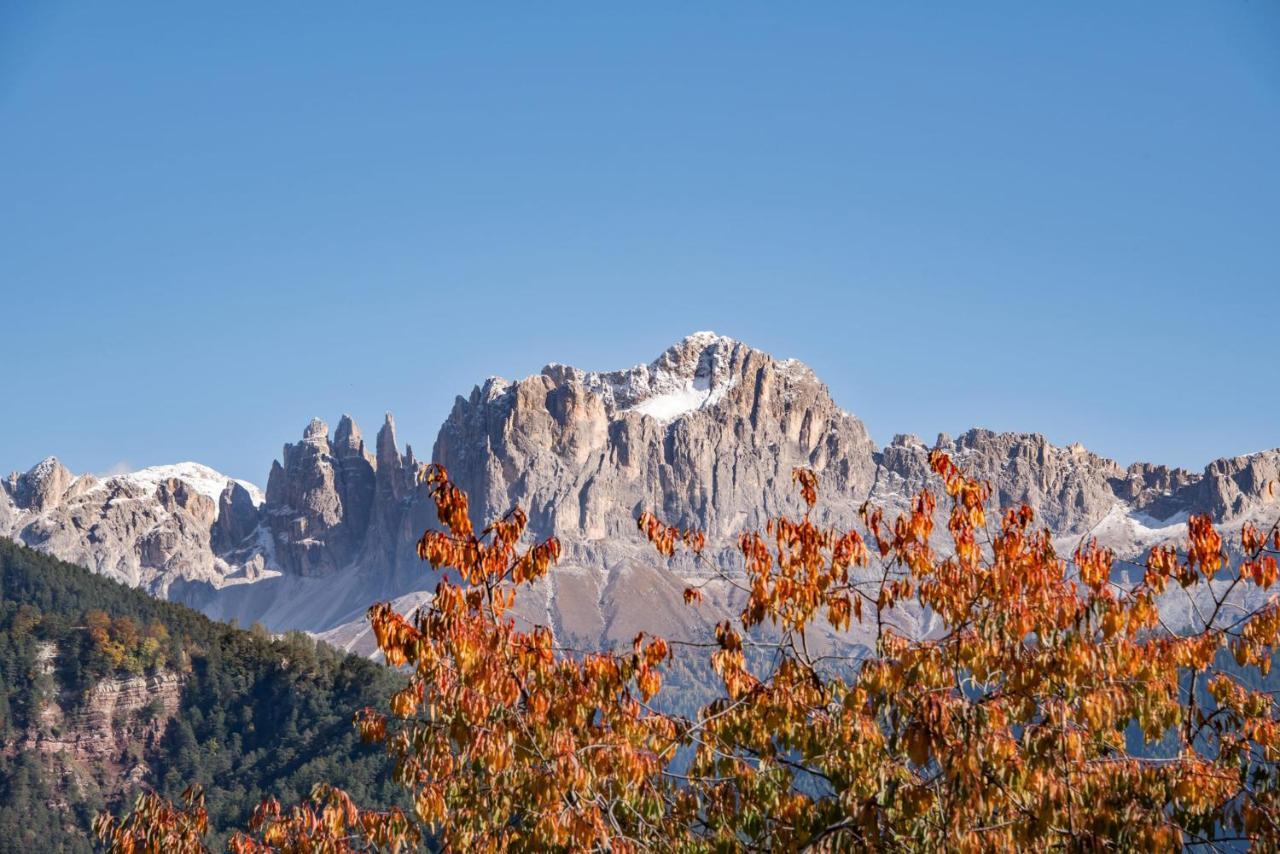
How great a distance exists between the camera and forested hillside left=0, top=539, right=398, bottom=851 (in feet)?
379

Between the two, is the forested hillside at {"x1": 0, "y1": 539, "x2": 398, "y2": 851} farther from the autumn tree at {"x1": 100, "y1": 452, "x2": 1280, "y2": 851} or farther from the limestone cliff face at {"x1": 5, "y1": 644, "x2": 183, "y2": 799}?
the autumn tree at {"x1": 100, "y1": 452, "x2": 1280, "y2": 851}

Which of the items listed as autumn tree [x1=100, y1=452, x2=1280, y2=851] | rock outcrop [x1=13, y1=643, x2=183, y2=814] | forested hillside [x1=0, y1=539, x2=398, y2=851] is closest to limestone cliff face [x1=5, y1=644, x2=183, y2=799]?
rock outcrop [x1=13, y1=643, x2=183, y2=814]

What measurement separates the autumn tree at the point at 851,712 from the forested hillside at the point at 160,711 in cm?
9515

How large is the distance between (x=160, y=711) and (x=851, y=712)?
133233 millimetres

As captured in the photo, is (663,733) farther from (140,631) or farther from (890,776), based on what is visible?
(140,631)

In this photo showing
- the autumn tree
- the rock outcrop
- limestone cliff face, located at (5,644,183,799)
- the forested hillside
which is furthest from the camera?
limestone cliff face, located at (5,644,183,799)

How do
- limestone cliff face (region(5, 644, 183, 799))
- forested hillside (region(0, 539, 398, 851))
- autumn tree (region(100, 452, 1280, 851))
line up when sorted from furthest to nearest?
limestone cliff face (region(5, 644, 183, 799))
forested hillside (region(0, 539, 398, 851))
autumn tree (region(100, 452, 1280, 851))

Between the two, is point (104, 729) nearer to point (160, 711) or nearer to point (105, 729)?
point (105, 729)

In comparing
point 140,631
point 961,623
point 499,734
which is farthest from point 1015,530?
point 140,631

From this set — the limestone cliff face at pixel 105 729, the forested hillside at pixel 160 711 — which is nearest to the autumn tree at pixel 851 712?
the forested hillside at pixel 160 711

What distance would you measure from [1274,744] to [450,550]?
1023 cm

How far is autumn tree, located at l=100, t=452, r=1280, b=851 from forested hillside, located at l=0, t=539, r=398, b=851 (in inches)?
3746

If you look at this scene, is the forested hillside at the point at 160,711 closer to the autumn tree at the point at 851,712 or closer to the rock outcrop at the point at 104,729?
the rock outcrop at the point at 104,729

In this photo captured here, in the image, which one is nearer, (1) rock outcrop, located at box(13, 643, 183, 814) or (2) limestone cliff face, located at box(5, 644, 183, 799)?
(1) rock outcrop, located at box(13, 643, 183, 814)
